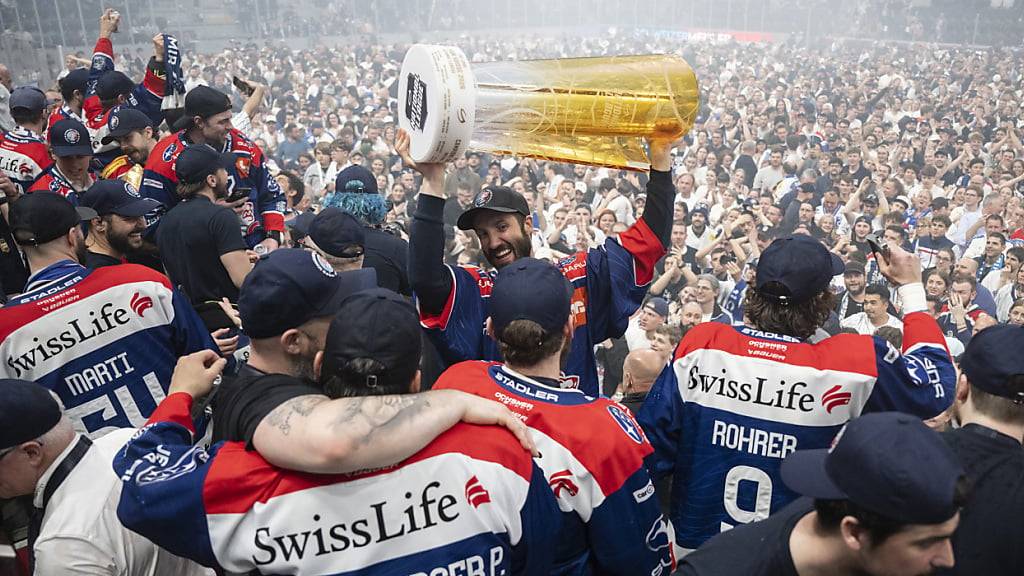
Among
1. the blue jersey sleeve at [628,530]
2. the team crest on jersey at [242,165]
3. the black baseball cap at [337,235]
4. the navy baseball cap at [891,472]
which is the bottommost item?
the blue jersey sleeve at [628,530]

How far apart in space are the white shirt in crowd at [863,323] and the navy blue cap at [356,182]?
148 inches

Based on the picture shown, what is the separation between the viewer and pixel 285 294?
7.59ft

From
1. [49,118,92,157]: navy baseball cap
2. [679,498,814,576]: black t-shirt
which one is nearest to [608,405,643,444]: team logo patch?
[679,498,814,576]: black t-shirt

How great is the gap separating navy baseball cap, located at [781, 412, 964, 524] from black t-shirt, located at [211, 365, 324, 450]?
3.89ft

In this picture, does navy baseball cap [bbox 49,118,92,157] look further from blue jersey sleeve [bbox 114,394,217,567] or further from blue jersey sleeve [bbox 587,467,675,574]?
blue jersey sleeve [bbox 587,467,675,574]

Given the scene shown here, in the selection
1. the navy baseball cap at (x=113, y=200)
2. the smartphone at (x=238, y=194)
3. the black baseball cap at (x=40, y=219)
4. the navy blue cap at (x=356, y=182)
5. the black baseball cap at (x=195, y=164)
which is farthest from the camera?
the smartphone at (x=238, y=194)

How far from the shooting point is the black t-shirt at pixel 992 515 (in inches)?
79.1

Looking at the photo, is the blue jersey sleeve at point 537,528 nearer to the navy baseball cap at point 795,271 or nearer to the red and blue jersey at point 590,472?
the red and blue jersey at point 590,472

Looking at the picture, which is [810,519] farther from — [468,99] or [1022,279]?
[1022,279]

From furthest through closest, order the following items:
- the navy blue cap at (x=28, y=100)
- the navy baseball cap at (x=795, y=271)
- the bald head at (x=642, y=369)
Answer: the navy blue cap at (x=28, y=100) < the bald head at (x=642, y=369) < the navy baseball cap at (x=795, y=271)

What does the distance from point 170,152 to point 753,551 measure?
14.6ft

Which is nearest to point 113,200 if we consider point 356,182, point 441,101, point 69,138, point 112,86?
point 356,182

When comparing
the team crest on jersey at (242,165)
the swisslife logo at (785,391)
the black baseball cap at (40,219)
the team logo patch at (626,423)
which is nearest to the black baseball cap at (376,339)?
the team logo patch at (626,423)

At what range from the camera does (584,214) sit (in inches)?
352
